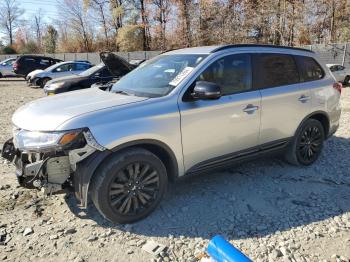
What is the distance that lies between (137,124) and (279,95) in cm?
210

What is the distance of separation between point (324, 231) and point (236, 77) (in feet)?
6.41

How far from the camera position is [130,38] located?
4088 cm

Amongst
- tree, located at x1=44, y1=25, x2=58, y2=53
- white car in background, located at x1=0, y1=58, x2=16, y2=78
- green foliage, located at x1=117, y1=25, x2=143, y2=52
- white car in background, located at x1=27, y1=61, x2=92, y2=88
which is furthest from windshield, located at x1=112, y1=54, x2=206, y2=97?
tree, located at x1=44, y1=25, x2=58, y2=53

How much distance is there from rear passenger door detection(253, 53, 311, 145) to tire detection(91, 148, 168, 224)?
1606mm

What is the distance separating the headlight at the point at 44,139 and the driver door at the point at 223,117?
1.18 meters

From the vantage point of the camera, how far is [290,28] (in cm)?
2908

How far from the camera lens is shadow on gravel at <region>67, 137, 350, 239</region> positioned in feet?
11.8

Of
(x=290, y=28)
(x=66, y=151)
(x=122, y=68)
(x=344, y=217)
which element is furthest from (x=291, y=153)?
(x=290, y=28)

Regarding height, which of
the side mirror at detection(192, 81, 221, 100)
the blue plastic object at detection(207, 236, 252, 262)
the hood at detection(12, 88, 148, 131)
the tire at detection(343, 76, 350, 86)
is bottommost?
the tire at detection(343, 76, 350, 86)

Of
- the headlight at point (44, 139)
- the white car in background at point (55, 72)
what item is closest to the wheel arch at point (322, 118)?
the headlight at point (44, 139)

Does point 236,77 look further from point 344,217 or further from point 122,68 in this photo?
point 122,68

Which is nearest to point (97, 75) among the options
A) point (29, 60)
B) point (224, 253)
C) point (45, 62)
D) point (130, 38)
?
point (224, 253)

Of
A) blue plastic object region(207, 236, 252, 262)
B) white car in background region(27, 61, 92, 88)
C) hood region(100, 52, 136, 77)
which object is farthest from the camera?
white car in background region(27, 61, 92, 88)

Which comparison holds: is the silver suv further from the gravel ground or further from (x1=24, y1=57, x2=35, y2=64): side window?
(x1=24, y1=57, x2=35, y2=64): side window
